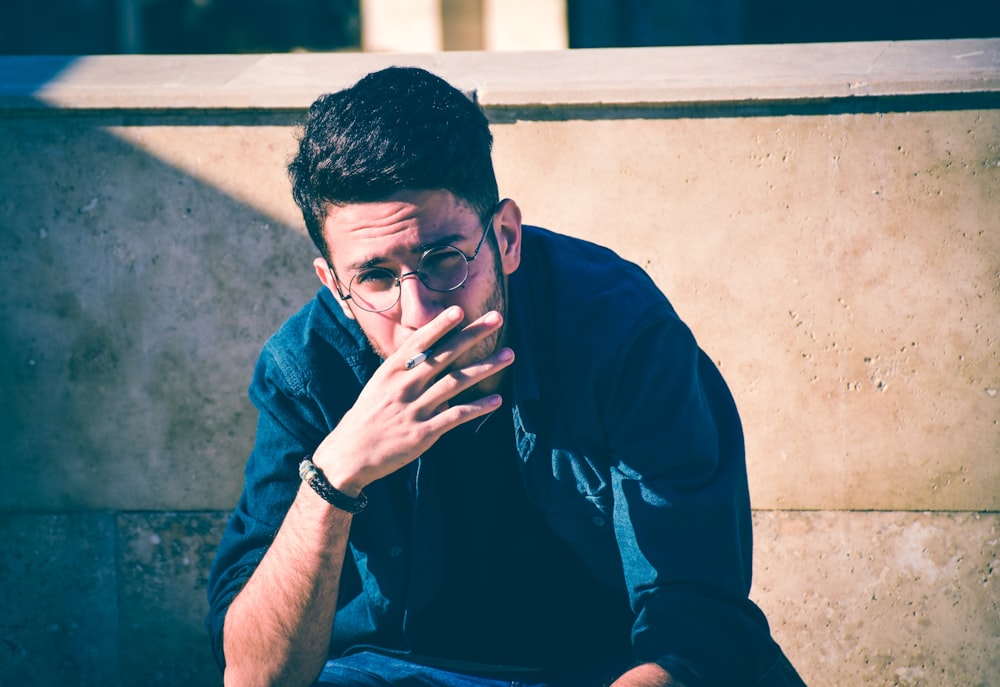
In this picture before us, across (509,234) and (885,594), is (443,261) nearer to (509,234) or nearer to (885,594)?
(509,234)

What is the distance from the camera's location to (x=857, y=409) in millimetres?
2979

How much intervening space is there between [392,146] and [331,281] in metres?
0.40

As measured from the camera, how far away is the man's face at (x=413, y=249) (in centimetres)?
204

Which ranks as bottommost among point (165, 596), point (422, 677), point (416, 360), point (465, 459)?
point (165, 596)

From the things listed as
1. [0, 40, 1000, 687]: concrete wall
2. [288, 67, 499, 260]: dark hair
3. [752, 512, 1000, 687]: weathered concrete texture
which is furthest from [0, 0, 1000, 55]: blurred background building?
[288, 67, 499, 260]: dark hair

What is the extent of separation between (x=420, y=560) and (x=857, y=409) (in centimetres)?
154

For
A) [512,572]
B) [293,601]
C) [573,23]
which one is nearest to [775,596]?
[512,572]

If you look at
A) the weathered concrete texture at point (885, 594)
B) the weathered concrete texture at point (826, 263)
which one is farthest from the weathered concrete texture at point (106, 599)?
the weathered concrete texture at point (885, 594)

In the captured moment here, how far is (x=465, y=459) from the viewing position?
2.27m

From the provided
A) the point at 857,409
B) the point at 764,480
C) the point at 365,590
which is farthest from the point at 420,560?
the point at 857,409

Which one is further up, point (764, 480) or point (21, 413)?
point (21, 413)

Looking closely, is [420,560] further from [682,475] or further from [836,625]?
[836,625]

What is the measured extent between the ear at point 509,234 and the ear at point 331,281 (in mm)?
381

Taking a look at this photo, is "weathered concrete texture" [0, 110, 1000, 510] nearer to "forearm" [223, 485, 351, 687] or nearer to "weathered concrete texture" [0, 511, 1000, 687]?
"weathered concrete texture" [0, 511, 1000, 687]
